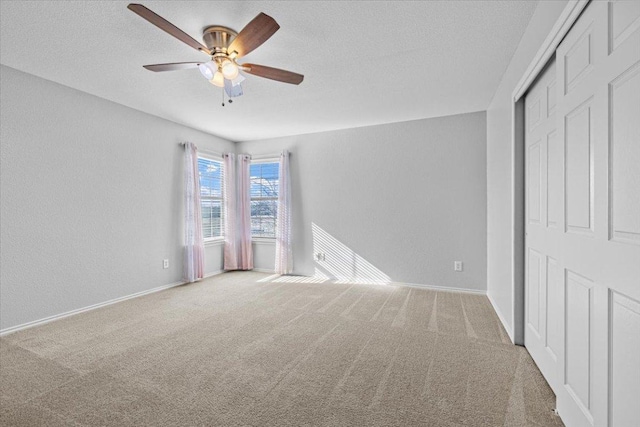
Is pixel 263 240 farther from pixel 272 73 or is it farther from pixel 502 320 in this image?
pixel 502 320

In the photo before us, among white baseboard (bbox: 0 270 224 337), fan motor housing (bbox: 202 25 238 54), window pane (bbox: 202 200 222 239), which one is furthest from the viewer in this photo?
window pane (bbox: 202 200 222 239)

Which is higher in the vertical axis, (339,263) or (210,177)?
(210,177)

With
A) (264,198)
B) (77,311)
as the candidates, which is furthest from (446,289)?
(77,311)

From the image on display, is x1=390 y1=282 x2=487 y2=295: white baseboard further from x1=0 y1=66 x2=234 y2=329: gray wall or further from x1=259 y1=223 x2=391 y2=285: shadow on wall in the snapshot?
x1=0 y1=66 x2=234 y2=329: gray wall

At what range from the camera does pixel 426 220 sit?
430 cm

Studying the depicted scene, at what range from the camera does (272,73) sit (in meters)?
2.28

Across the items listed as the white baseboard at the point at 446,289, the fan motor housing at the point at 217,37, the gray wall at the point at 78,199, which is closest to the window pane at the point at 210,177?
the gray wall at the point at 78,199

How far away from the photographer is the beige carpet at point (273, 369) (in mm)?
1649

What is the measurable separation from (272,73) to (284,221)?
124 inches

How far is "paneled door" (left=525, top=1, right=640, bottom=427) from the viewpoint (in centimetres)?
102

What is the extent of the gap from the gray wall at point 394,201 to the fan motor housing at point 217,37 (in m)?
2.85

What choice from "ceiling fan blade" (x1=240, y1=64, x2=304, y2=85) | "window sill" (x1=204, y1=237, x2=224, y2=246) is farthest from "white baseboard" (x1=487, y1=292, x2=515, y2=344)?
"window sill" (x1=204, y1=237, x2=224, y2=246)

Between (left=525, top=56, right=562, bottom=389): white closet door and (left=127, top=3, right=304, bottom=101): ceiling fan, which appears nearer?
(left=525, top=56, right=562, bottom=389): white closet door

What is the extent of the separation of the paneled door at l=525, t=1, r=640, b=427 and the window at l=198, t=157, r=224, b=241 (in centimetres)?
476
